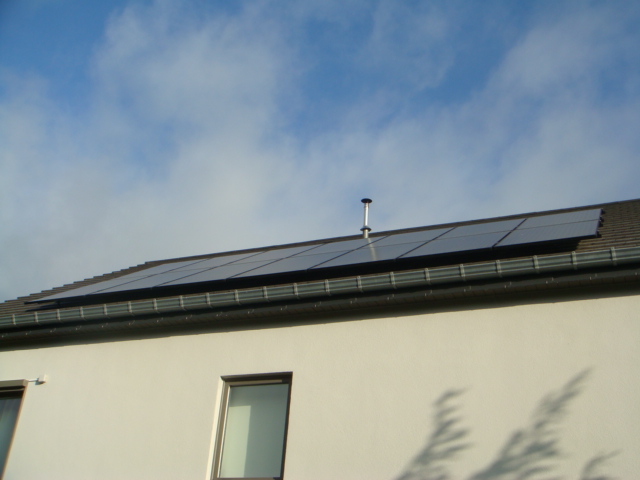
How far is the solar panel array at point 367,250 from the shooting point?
8.12 metres

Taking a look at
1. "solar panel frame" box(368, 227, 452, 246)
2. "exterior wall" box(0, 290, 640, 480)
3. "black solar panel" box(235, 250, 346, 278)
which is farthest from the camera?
"solar panel frame" box(368, 227, 452, 246)

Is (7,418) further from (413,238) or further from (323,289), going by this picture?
(413,238)

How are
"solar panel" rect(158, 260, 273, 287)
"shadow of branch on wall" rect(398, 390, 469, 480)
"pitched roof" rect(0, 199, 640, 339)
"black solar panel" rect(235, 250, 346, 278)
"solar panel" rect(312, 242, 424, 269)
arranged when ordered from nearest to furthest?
"shadow of branch on wall" rect(398, 390, 469, 480), "pitched roof" rect(0, 199, 640, 339), "solar panel" rect(312, 242, 424, 269), "black solar panel" rect(235, 250, 346, 278), "solar panel" rect(158, 260, 273, 287)

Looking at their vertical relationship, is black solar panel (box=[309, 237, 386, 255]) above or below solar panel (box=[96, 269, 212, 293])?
above

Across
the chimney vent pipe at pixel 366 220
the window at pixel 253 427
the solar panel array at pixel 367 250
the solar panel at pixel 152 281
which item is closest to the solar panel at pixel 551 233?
the solar panel array at pixel 367 250

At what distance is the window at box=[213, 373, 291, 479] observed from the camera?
7.45m

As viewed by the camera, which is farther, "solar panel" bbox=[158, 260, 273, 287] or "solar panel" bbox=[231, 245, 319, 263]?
"solar panel" bbox=[231, 245, 319, 263]

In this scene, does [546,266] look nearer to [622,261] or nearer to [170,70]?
[622,261]

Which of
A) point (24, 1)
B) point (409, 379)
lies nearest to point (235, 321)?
point (409, 379)

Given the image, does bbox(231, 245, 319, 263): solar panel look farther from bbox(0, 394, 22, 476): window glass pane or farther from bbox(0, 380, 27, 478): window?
bbox(0, 394, 22, 476): window glass pane

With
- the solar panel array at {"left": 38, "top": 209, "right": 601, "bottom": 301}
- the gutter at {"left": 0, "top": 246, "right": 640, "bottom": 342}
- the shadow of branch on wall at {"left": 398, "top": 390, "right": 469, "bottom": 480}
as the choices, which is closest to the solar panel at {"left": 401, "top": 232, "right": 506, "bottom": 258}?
the solar panel array at {"left": 38, "top": 209, "right": 601, "bottom": 301}

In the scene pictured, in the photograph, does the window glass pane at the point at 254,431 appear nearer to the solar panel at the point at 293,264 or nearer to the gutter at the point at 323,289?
the gutter at the point at 323,289

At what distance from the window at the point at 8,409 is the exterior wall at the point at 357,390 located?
0.26 meters

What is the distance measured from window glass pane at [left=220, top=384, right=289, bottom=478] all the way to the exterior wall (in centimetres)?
23
